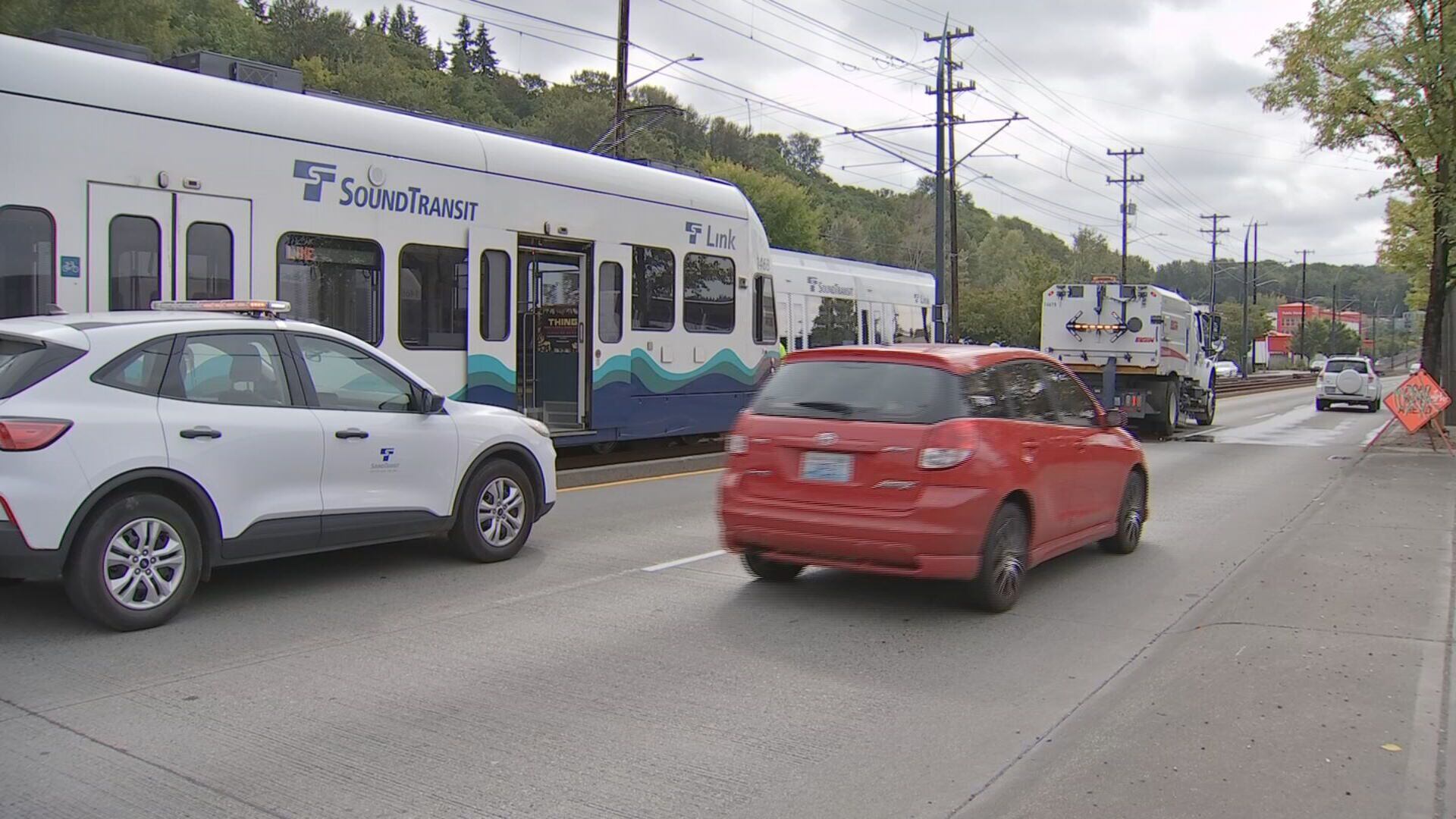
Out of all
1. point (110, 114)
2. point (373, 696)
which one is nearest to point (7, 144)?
point (110, 114)

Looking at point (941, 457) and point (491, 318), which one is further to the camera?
point (491, 318)

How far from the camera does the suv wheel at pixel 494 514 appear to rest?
319 inches

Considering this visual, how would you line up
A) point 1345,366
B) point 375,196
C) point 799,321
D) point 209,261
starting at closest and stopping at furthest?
point 209,261, point 375,196, point 799,321, point 1345,366

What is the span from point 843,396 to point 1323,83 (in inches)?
705

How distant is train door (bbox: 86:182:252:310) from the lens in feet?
28.1

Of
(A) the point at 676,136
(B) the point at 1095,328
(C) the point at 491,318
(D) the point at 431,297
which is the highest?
(A) the point at 676,136

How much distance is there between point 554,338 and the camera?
45.6 feet

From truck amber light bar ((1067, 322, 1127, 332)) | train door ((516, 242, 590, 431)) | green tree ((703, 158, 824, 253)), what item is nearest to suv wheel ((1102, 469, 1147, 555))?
train door ((516, 242, 590, 431))

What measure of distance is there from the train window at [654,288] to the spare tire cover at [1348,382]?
2800 cm

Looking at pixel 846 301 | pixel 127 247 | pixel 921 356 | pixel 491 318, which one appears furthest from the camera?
pixel 846 301

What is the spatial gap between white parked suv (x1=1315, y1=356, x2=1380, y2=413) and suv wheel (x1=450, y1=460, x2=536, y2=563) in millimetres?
32829

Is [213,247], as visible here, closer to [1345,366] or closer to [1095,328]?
[1095,328]

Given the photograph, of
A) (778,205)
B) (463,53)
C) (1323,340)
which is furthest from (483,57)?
(1323,340)

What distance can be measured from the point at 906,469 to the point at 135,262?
6.32 metres
